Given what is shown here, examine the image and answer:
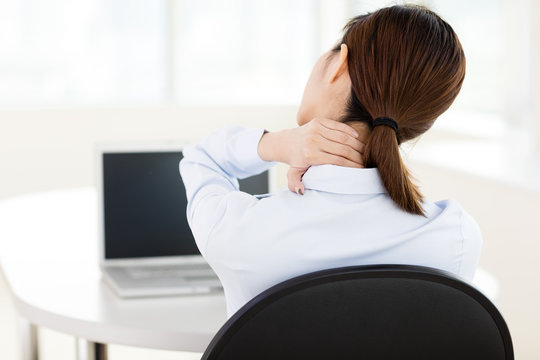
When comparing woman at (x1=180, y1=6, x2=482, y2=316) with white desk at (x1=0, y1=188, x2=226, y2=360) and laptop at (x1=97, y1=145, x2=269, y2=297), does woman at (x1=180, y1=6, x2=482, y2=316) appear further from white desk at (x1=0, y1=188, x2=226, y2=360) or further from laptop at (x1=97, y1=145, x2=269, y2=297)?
laptop at (x1=97, y1=145, x2=269, y2=297)

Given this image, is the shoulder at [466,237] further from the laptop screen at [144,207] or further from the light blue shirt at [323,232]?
the laptop screen at [144,207]

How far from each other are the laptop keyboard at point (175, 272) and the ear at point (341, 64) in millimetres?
670

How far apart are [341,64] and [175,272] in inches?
29.3

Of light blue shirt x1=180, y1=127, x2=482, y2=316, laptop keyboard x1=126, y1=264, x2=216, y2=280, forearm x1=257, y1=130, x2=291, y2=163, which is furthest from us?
laptop keyboard x1=126, y1=264, x2=216, y2=280

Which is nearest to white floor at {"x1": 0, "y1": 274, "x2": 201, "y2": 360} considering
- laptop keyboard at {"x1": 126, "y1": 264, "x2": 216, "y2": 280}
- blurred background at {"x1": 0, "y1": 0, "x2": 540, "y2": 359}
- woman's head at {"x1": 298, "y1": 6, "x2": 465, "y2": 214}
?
blurred background at {"x1": 0, "y1": 0, "x2": 540, "y2": 359}

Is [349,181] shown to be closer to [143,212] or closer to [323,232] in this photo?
[323,232]

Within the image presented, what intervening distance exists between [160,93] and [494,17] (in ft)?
7.75

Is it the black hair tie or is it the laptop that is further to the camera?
the laptop

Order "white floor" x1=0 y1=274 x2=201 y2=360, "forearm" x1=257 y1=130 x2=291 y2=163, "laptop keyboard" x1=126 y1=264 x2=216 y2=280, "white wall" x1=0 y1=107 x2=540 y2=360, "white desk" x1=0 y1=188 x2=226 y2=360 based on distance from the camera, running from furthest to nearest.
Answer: "white wall" x1=0 y1=107 x2=540 y2=360 < "white floor" x1=0 y1=274 x2=201 y2=360 < "laptop keyboard" x1=126 y1=264 x2=216 y2=280 < "white desk" x1=0 y1=188 x2=226 y2=360 < "forearm" x1=257 y1=130 x2=291 y2=163

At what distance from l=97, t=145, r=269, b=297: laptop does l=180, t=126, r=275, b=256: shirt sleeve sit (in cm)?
42

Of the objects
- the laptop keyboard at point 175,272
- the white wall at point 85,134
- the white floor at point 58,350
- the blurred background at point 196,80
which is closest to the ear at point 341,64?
the laptop keyboard at point 175,272

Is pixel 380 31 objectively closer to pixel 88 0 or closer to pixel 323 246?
pixel 323 246

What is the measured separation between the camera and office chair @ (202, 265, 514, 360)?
83 centimetres

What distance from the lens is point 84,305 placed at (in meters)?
1.35
